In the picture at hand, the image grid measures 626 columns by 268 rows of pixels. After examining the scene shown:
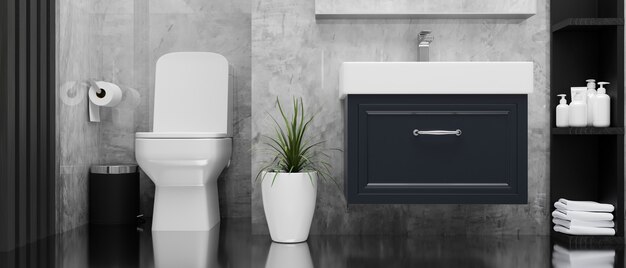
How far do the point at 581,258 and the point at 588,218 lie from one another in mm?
332

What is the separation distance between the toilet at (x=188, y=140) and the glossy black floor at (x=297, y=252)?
0.43 ft

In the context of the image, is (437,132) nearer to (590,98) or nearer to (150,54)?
(590,98)

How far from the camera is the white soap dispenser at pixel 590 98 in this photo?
2543mm

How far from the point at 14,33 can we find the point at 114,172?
0.93m

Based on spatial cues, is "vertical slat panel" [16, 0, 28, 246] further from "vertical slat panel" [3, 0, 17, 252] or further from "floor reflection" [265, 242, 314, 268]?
"floor reflection" [265, 242, 314, 268]

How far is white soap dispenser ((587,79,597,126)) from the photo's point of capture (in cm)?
254

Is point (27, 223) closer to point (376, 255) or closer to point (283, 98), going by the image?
point (283, 98)

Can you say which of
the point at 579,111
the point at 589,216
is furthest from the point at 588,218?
the point at 579,111

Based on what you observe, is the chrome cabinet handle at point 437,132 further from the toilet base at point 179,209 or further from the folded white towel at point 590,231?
the toilet base at point 179,209

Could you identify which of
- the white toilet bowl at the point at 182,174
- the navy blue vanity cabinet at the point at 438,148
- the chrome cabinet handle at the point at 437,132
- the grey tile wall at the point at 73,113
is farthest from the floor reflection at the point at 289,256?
the grey tile wall at the point at 73,113

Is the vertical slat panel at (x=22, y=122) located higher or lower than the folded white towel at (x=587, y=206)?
higher

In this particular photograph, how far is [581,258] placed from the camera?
2254 millimetres

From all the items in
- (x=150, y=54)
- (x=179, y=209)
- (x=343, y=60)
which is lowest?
(x=179, y=209)

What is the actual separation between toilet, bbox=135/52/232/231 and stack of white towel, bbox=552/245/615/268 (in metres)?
1.53
